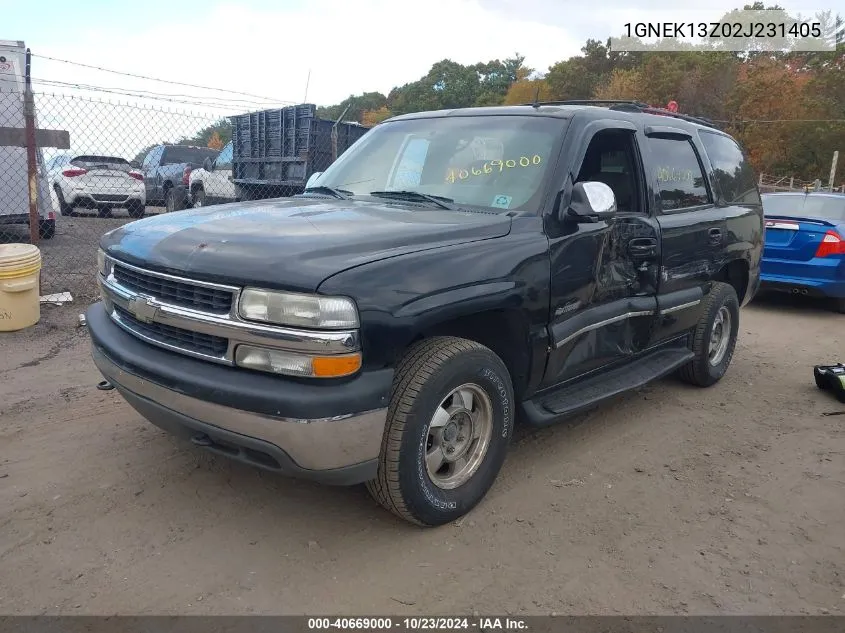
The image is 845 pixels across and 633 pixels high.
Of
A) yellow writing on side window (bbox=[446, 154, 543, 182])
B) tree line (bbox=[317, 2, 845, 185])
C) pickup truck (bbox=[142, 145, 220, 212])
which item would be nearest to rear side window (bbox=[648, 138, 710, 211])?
yellow writing on side window (bbox=[446, 154, 543, 182])

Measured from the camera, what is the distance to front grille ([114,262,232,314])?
104 inches

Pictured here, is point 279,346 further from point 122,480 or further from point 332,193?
point 332,193

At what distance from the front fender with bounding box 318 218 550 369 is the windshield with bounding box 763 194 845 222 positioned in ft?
21.1

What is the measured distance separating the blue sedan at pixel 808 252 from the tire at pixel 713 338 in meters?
3.37

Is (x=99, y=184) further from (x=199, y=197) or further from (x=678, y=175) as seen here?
(x=678, y=175)

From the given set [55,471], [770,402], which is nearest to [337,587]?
[55,471]

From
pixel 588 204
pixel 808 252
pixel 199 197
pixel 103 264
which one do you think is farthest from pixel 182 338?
pixel 199 197

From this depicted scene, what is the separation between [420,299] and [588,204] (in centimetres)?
115

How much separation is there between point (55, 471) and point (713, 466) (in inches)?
140

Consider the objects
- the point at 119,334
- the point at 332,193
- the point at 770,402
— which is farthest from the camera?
the point at 770,402

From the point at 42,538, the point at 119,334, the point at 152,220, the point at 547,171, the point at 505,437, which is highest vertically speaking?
the point at 547,171

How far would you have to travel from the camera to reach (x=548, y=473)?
A: 12.0ft

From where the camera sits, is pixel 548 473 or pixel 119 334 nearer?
pixel 119 334

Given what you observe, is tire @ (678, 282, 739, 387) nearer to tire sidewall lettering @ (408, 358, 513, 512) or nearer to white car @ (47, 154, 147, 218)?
tire sidewall lettering @ (408, 358, 513, 512)
